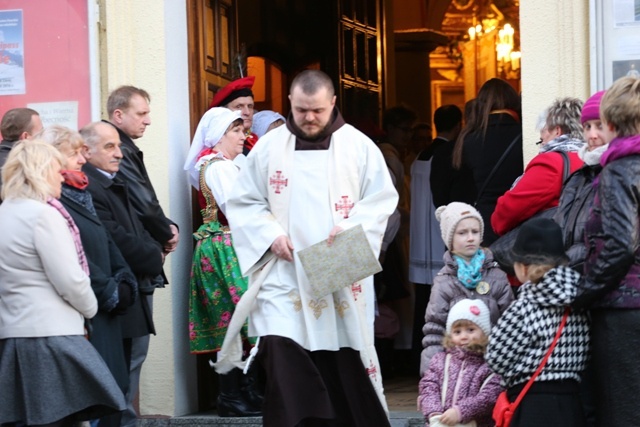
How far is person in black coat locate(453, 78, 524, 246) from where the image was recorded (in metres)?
8.49

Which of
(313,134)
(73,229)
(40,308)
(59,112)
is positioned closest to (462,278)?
(313,134)

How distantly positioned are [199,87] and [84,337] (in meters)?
2.90

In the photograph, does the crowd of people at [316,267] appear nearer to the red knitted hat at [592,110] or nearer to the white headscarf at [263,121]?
the red knitted hat at [592,110]

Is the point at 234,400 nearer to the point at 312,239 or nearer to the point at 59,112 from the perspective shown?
the point at 312,239

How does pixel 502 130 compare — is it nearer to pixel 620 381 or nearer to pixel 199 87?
pixel 199 87

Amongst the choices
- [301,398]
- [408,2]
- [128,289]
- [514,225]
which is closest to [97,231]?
[128,289]

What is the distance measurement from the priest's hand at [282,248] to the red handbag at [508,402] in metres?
1.37

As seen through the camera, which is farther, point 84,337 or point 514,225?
point 514,225

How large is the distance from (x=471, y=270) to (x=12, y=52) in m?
3.62

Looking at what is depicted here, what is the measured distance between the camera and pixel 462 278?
293 inches

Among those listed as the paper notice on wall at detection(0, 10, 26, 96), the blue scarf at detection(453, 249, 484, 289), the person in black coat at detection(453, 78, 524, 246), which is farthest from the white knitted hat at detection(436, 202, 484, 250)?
the paper notice on wall at detection(0, 10, 26, 96)

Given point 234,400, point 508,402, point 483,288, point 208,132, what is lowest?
point 234,400

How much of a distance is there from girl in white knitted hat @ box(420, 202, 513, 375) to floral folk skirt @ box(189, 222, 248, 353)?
1621 mm

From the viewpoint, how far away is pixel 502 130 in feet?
28.0
